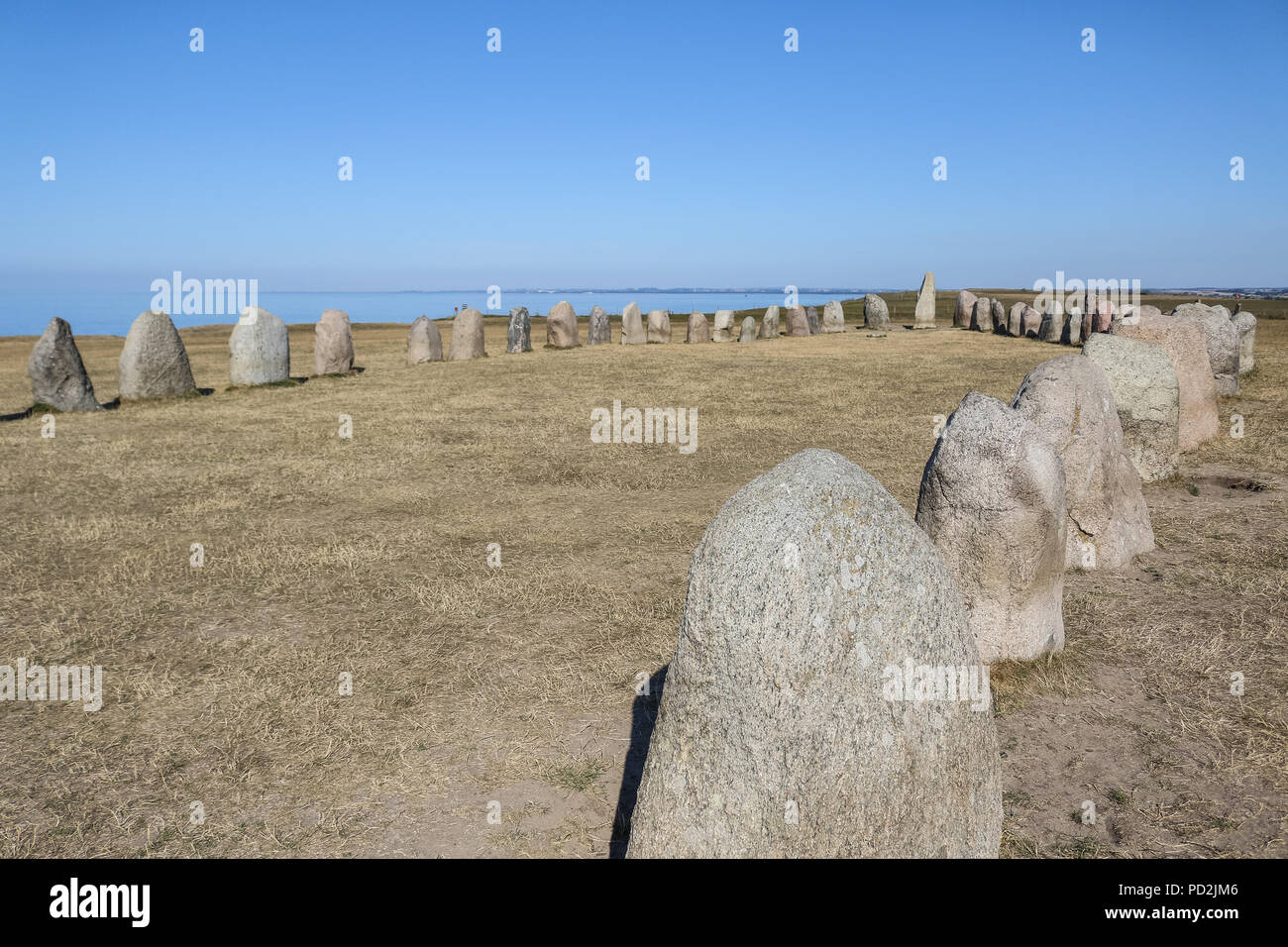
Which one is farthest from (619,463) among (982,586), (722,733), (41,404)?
(41,404)

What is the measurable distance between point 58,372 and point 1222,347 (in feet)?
72.5

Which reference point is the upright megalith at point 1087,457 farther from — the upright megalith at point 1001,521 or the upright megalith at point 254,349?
the upright megalith at point 254,349

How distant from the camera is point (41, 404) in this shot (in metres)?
16.6

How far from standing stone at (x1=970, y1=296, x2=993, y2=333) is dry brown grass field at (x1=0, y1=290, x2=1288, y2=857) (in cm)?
2158

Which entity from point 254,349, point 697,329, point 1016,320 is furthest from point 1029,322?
point 254,349

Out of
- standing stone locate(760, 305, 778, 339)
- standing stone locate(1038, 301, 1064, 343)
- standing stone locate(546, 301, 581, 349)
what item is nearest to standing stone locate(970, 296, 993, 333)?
standing stone locate(1038, 301, 1064, 343)

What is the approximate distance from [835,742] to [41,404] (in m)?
18.7

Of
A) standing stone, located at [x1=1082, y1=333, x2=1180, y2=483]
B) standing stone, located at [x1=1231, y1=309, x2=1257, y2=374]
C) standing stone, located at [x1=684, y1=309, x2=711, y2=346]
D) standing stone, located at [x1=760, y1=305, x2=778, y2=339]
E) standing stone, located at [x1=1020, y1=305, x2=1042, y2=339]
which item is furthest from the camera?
standing stone, located at [x1=760, y1=305, x2=778, y2=339]

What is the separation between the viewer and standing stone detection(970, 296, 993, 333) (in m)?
34.0

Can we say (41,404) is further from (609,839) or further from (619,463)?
(609,839)

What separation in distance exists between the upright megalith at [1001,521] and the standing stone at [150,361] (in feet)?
57.4

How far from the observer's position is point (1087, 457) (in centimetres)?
694

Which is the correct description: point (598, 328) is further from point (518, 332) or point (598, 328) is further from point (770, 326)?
point (770, 326)

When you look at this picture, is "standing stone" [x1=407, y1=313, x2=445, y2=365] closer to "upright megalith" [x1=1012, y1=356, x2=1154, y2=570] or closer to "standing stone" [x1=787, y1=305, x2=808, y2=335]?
"standing stone" [x1=787, y1=305, x2=808, y2=335]
